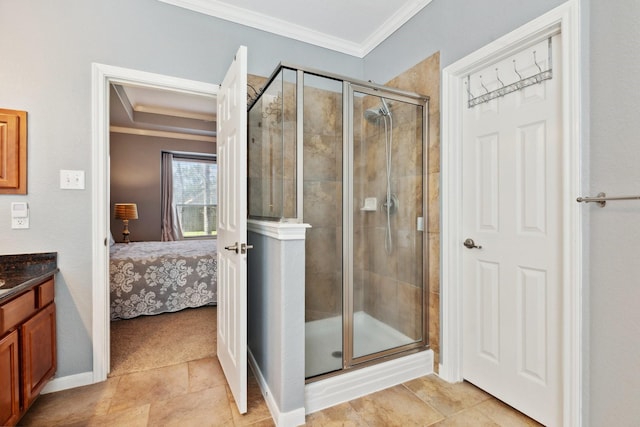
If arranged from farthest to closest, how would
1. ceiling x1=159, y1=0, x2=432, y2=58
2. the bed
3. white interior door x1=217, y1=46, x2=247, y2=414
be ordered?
the bed → ceiling x1=159, y1=0, x2=432, y2=58 → white interior door x1=217, y1=46, x2=247, y2=414

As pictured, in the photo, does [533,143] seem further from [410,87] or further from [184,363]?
[184,363]

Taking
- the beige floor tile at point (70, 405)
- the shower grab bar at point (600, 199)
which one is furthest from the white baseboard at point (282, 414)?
the shower grab bar at point (600, 199)

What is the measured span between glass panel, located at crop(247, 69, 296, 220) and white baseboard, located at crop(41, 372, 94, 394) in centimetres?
153

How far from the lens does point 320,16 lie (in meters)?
2.47

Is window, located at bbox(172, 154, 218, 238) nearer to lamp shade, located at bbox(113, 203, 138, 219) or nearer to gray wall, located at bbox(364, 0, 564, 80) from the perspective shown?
lamp shade, located at bbox(113, 203, 138, 219)

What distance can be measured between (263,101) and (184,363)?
2.06 m

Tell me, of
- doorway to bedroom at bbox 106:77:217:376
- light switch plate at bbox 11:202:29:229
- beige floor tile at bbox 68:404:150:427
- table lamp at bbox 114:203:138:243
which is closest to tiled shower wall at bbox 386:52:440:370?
doorway to bedroom at bbox 106:77:217:376

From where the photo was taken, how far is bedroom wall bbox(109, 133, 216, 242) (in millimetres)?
5398

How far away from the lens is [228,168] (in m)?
1.99

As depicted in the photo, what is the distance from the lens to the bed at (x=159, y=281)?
3162 mm

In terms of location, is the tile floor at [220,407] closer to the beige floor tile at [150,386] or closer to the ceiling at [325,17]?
the beige floor tile at [150,386]

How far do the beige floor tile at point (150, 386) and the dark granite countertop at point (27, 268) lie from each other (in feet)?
2.82

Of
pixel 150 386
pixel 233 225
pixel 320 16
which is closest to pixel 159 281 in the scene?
pixel 150 386

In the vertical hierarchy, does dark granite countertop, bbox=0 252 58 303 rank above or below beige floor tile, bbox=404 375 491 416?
above
